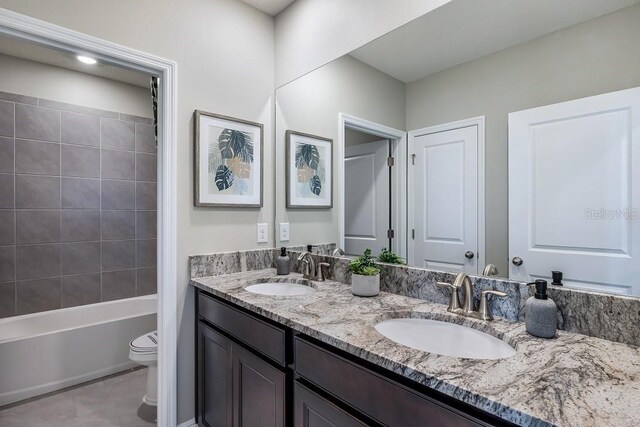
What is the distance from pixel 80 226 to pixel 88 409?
1.56 m

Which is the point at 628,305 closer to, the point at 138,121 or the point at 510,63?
the point at 510,63

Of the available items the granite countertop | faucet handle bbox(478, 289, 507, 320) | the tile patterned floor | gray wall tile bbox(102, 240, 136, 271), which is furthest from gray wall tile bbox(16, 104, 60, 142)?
faucet handle bbox(478, 289, 507, 320)

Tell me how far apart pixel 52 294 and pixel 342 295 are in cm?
276

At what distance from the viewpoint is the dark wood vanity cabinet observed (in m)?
0.77

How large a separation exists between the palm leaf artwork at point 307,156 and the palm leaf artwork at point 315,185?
0.21 feet

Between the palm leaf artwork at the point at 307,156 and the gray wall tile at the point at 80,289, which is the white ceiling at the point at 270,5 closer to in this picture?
the palm leaf artwork at the point at 307,156

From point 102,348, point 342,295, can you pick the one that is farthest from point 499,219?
point 102,348

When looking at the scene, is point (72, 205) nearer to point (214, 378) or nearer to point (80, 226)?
point (80, 226)

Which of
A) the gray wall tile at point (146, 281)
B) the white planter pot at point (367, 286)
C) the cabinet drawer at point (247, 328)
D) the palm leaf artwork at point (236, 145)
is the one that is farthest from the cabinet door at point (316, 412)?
the gray wall tile at point (146, 281)

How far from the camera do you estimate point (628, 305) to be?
2.96 ft

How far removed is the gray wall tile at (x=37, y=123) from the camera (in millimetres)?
2688

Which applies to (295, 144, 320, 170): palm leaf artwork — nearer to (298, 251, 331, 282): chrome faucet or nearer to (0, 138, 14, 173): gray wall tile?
(298, 251, 331, 282): chrome faucet

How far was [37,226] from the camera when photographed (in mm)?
2750

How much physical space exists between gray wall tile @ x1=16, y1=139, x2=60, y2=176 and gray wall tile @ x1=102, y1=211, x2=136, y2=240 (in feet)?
1.80
